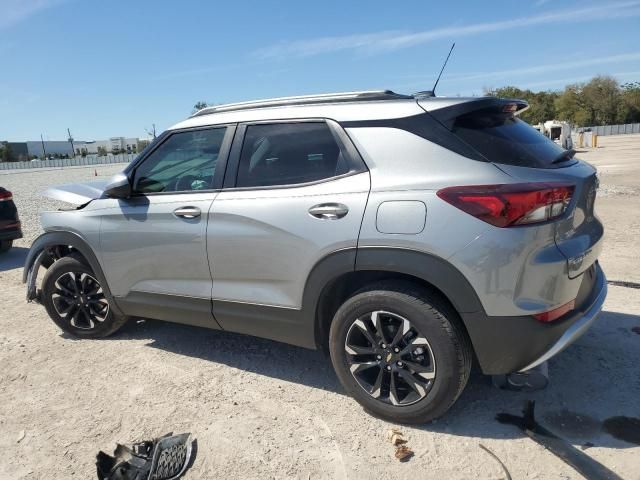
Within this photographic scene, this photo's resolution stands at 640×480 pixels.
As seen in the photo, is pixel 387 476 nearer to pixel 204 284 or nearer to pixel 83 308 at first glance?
pixel 204 284

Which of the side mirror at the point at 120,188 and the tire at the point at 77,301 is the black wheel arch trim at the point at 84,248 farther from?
the side mirror at the point at 120,188

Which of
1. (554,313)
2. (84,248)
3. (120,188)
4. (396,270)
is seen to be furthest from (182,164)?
(554,313)

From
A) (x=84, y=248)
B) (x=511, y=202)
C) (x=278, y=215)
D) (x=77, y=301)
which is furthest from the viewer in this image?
(x=77, y=301)

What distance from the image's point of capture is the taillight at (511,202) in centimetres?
249

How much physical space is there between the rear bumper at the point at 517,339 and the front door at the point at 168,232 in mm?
1850

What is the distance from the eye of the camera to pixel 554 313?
2.61m

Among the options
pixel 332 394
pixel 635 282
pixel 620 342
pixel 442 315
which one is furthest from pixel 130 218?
pixel 635 282

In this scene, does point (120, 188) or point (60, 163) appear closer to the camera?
point (120, 188)

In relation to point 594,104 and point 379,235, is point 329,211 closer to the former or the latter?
point 379,235

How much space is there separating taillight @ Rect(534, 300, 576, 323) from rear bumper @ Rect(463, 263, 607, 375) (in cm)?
2

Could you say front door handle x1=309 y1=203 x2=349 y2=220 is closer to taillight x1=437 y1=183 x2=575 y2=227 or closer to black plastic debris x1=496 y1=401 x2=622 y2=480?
taillight x1=437 y1=183 x2=575 y2=227

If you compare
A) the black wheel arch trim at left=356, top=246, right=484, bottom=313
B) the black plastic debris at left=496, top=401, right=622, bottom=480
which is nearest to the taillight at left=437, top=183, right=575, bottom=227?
the black wheel arch trim at left=356, top=246, right=484, bottom=313

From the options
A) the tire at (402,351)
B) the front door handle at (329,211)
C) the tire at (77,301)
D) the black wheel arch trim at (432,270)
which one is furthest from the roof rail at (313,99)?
the tire at (77,301)

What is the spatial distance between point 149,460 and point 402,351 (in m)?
1.53
